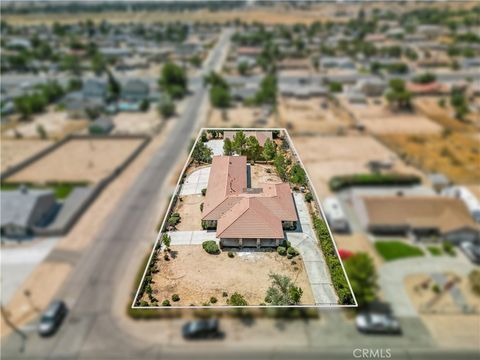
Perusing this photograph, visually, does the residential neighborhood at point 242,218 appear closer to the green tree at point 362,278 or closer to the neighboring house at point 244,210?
the neighboring house at point 244,210

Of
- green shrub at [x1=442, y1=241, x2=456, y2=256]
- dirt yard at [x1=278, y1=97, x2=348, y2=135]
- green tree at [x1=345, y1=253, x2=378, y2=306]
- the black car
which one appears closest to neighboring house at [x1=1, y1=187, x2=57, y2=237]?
the black car

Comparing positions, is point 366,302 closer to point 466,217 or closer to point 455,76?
point 466,217

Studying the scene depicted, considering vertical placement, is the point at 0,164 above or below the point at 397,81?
below

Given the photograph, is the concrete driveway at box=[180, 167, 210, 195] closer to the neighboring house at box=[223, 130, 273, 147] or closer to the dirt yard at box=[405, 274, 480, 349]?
the neighboring house at box=[223, 130, 273, 147]

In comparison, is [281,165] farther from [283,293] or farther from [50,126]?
[50,126]

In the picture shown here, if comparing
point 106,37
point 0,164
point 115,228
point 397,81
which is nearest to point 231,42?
point 106,37

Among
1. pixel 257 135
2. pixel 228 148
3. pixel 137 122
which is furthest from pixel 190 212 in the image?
pixel 137 122
